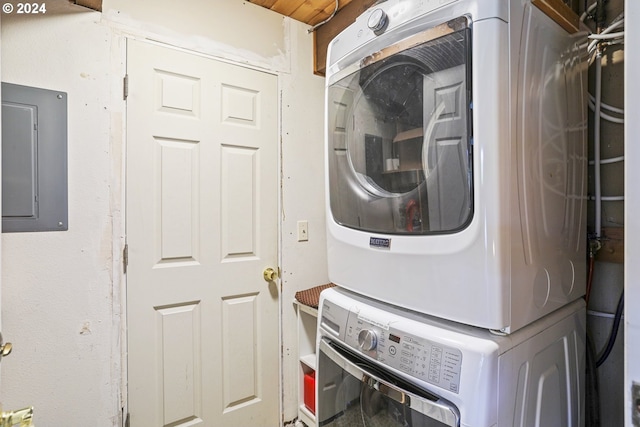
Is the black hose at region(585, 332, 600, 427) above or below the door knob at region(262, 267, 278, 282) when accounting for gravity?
below

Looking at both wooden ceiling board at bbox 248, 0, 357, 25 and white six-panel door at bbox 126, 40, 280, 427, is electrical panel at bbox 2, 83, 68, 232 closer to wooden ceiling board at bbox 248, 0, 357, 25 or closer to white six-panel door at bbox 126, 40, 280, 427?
white six-panel door at bbox 126, 40, 280, 427

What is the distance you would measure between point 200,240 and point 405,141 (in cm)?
113

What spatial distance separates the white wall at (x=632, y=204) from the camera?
0.52m

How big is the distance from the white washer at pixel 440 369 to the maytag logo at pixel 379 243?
0.19 metres

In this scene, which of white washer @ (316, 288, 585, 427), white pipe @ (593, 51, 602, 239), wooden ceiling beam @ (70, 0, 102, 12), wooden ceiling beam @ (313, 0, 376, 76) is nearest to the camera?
white washer @ (316, 288, 585, 427)

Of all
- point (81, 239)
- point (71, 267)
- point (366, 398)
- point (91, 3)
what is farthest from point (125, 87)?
point (366, 398)

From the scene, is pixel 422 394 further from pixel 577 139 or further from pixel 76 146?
pixel 76 146

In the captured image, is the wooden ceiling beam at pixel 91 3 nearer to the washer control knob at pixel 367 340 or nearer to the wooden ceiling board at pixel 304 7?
the wooden ceiling board at pixel 304 7

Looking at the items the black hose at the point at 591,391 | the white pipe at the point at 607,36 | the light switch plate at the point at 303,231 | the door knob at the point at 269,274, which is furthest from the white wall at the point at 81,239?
the black hose at the point at 591,391

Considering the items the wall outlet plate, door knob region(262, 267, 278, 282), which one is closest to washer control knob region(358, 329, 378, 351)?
the wall outlet plate

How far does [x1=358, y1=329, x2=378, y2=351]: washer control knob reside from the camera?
0.87 m

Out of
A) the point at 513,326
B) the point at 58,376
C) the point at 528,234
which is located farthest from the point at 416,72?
the point at 58,376

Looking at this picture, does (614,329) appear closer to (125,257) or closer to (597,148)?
(597,148)

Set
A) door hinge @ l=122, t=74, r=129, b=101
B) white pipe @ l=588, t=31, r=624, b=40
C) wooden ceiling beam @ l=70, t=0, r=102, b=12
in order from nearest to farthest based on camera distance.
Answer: white pipe @ l=588, t=31, r=624, b=40, wooden ceiling beam @ l=70, t=0, r=102, b=12, door hinge @ l=122, t=74, r=129, b=101
